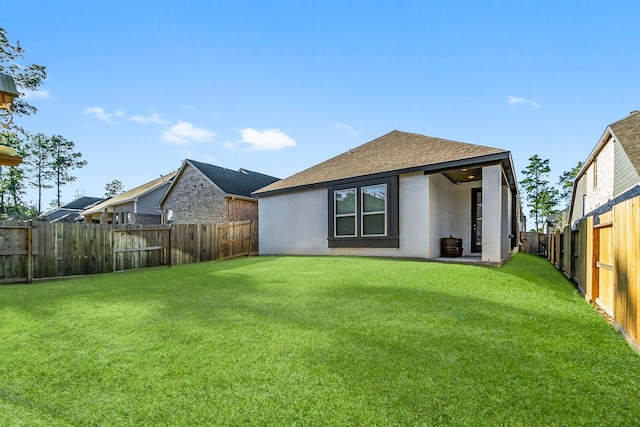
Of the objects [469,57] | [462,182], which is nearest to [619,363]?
[462,182]

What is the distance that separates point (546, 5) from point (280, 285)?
11607 millimetres

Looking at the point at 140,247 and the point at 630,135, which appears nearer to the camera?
the point at 140,247

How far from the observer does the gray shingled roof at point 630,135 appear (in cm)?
1030

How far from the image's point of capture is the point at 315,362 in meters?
2.53

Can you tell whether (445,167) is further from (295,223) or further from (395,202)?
(295,223)

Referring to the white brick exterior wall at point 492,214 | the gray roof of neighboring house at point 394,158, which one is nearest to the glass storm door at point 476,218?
the gray roof of neighboring house at point 394,158

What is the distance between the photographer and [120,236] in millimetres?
9469

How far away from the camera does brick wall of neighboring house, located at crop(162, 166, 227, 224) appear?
17906 mm

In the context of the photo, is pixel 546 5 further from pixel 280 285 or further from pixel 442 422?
pixel 442 422

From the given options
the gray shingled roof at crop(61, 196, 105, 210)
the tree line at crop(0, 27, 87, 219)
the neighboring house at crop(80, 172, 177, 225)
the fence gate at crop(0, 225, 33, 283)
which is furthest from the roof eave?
the gray shingled roof at crop(61, 196, 105, 210)

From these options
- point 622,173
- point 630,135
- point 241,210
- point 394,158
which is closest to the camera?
point 394,158

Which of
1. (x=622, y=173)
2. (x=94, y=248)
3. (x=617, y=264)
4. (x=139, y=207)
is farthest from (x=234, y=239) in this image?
(x=622, y=173)

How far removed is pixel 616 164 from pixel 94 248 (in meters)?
17.7

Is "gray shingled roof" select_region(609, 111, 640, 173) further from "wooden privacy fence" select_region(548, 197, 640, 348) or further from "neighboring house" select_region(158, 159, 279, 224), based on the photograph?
"neighboring house" select_region(158, 159, 279, 224)
